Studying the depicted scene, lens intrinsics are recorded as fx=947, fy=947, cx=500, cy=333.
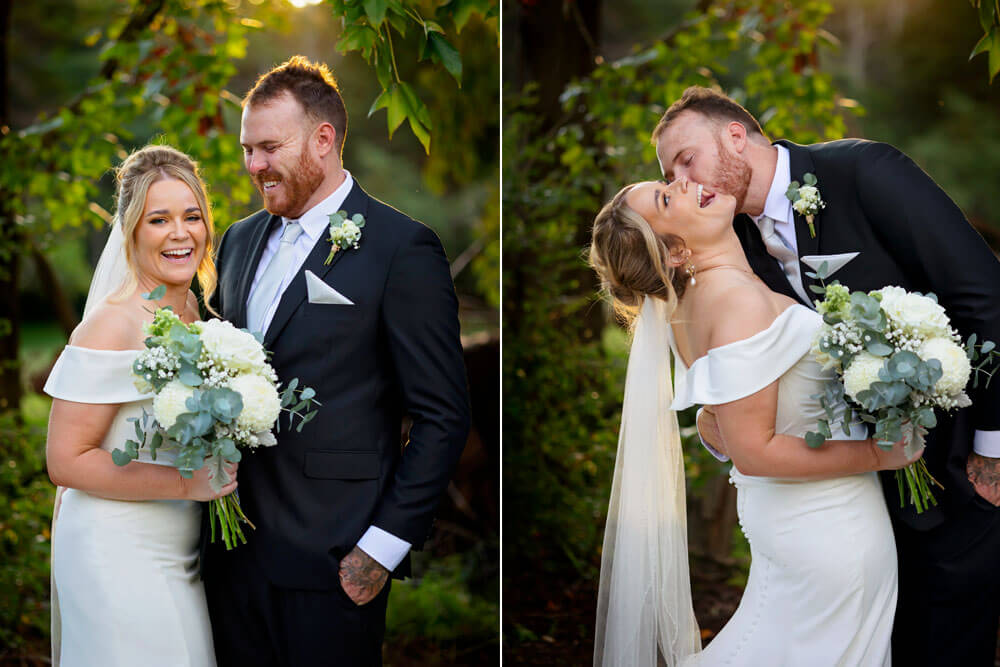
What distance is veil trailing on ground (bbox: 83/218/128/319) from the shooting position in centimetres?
283

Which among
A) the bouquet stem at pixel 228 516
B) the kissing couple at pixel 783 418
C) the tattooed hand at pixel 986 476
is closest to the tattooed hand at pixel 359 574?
the bouquet stem at pixel 228 516

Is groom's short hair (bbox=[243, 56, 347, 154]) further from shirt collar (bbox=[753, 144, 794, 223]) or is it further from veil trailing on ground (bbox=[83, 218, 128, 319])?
shirt collar (bbox=[753, 144, 794, 223])

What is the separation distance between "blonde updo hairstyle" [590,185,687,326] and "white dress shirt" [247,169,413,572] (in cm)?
83

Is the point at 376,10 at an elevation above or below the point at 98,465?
above

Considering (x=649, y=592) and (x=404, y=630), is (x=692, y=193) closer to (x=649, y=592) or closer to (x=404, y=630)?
(x=649, y=592)

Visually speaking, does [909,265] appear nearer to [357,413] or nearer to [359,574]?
[357,413]

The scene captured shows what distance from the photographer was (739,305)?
2.56 m

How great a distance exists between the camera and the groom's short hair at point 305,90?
2.93 m

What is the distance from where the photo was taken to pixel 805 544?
8.62 feet

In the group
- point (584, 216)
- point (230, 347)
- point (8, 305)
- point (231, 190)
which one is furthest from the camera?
point (8, 305)

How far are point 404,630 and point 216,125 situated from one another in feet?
9.25

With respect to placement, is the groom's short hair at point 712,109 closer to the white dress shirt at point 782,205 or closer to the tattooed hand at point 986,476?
the white dress shirt at point 782,205

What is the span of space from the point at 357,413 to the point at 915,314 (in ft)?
5.17

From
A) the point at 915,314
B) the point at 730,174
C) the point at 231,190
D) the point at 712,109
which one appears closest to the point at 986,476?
the point at 915,314
